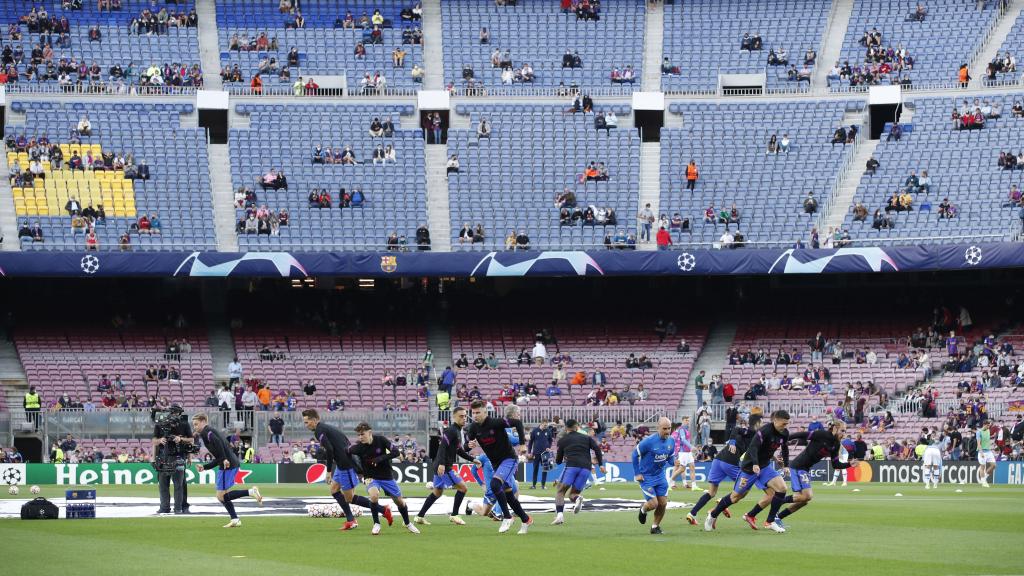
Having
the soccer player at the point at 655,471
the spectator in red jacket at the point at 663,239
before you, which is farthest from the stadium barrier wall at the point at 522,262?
the soccer player at the point at 655,471

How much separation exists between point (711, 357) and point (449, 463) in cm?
3018

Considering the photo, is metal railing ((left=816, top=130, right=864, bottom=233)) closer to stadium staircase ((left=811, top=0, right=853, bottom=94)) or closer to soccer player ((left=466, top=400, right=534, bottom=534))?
stadium staircase ((left=811, top=0, right=853, bottom=94))

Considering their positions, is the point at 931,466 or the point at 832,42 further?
the point at 832,42

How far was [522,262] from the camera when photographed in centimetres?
5147

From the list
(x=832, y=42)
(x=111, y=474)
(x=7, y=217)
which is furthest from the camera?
(x=832, y=42)

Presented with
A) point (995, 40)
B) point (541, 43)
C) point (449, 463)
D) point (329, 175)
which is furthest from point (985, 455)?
point (541, 43)

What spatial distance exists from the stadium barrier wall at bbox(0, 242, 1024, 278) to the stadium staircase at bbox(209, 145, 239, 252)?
2.79 meters

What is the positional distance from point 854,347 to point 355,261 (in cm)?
1811

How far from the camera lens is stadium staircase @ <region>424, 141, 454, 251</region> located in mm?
54534

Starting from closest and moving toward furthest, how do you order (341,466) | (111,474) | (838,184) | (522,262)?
(341,466) < (111,474) < (522,262) < (838,184)

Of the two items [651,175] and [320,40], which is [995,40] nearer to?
[651,175]

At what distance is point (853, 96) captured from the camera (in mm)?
58938

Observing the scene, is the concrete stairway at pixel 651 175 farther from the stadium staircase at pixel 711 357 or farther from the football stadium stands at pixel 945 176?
the football stadium stands at pixel 945 176

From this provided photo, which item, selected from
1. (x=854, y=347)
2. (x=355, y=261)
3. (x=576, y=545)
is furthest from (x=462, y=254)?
(x=576, y=545)
